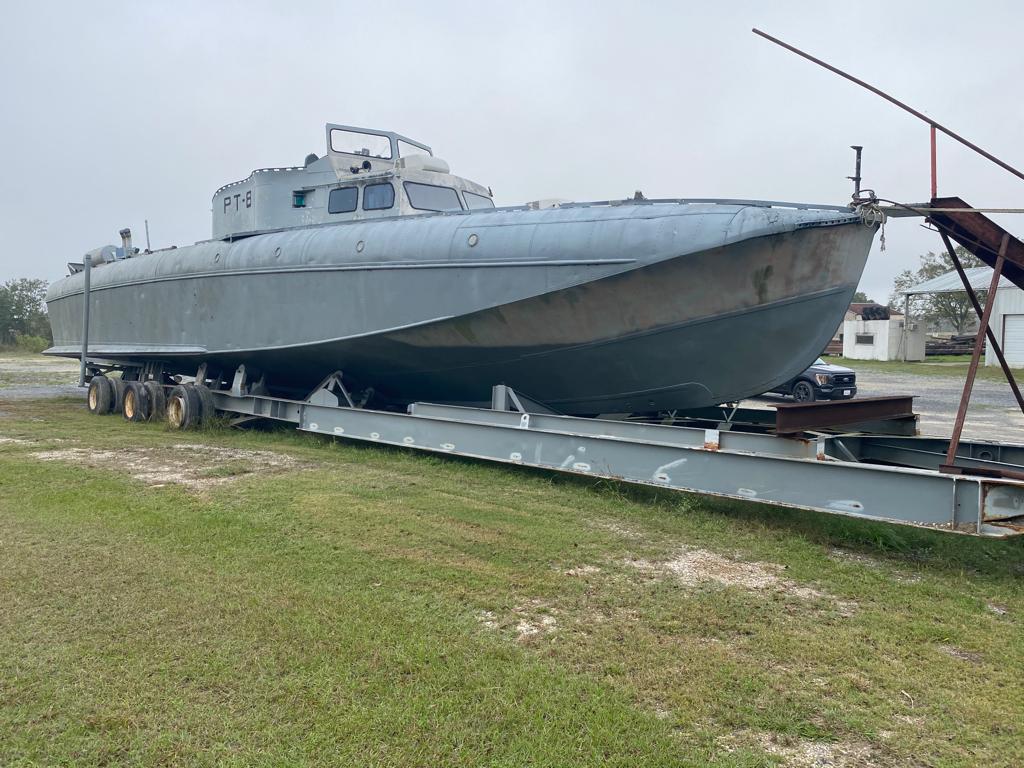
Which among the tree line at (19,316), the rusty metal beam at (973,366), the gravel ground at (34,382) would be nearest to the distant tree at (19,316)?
the tree line at (19,316)

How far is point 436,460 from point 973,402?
38.3ft

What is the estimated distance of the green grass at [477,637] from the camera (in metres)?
2.80

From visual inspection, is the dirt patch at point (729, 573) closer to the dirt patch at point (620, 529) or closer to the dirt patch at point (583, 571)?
the dirt patch at point (583, 571)

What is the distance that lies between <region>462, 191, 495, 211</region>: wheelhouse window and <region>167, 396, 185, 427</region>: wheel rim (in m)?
4.39

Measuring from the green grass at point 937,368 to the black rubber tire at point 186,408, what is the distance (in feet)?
57.6

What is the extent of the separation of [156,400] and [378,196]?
15.5 ft

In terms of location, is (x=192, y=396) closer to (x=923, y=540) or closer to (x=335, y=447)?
(x=335, y=447)

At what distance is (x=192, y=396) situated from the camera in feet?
33.6

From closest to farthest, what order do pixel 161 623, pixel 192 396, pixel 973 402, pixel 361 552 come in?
pixel 161 623 → pixel 361 552 → pixel 192 396 → pixel 973 402

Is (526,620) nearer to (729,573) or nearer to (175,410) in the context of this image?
(729,573)

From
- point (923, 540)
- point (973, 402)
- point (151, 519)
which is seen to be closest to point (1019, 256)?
point (923, 540)

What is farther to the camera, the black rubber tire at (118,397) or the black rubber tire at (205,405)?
the black rubber tire at (118,397)

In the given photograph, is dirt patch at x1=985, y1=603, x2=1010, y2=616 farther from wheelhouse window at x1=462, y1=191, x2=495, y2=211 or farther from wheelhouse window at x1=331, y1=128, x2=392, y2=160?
wheelhouse window at x1=331, y1=128, x2=392, y2=160

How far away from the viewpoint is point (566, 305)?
6.99 meters
